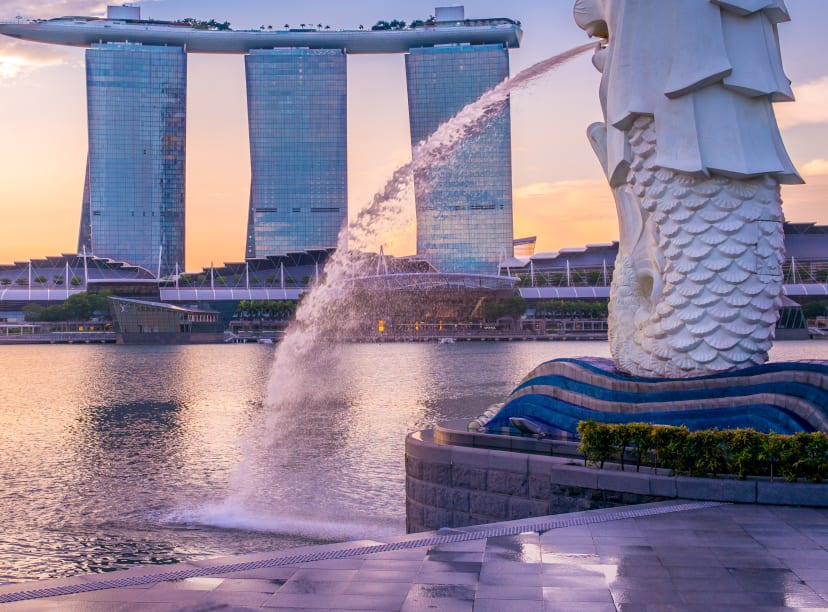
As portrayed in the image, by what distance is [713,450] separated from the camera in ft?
36.2

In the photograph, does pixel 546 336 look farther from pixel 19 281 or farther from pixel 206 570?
pixel 206 570

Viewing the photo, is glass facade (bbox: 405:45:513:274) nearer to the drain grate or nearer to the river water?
the river water

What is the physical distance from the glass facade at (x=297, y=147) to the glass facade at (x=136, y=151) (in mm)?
11174

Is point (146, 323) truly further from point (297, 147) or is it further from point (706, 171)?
point (706, 171)

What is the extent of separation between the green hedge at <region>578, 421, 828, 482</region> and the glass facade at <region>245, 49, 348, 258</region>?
136 meters

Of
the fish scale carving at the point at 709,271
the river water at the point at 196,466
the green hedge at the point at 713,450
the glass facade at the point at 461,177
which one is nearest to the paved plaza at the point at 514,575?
the green hedge at the point at 713,450

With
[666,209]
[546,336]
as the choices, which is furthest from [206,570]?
[546,336]

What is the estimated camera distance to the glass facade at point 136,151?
147875 millimetres

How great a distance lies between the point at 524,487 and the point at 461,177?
126180 mm

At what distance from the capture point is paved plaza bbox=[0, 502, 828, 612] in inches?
299

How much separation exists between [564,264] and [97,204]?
6443cm

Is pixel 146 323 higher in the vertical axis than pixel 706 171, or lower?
lower

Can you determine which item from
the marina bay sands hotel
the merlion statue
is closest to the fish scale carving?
the merlion statue

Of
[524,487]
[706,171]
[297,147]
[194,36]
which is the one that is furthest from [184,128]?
[524,487]
